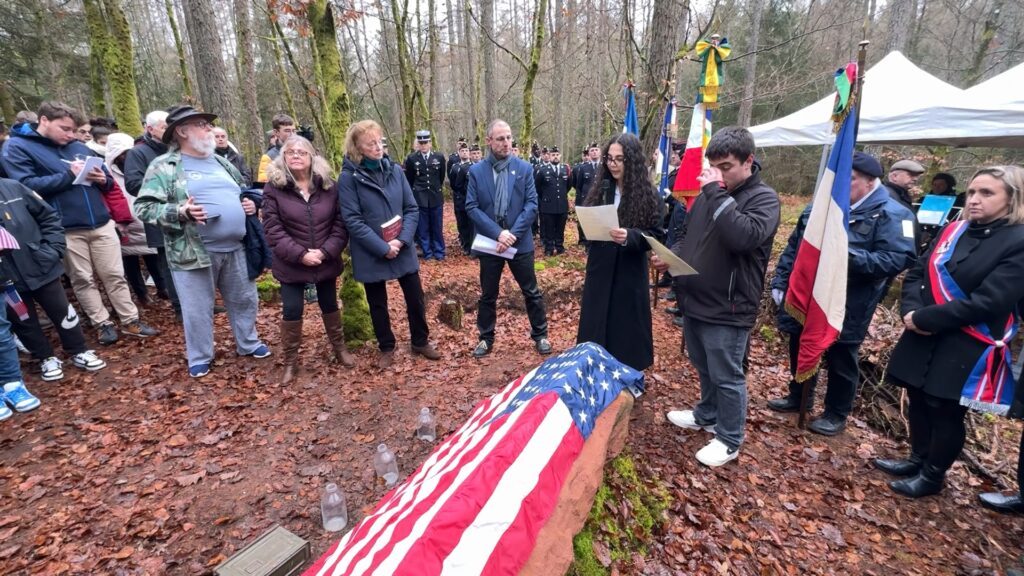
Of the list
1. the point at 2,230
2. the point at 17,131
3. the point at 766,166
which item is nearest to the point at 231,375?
the point at 2,230

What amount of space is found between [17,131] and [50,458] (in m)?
3.40

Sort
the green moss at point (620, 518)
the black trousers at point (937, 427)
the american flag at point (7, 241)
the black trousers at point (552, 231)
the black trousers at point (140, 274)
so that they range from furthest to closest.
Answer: the black trousers at point (552, 231) → the black trousers at point (140, 274) → the american flag at point (7, 241) → the black trousers at point (937, 427) → the green moss at point (620, 518)

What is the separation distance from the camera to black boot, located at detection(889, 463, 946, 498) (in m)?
3.16

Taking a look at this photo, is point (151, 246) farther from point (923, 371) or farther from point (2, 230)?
point (923, 371)

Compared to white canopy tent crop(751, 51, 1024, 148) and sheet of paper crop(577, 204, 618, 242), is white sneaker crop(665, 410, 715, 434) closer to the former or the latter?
sheet of paper crop(577, 204, 618, 242)

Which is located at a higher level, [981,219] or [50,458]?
[981,219]

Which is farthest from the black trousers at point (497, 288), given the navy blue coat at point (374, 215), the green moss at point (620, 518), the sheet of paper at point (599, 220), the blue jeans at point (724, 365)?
the green moss at point (620, 518)

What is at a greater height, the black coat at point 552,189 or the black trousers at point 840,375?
the black coat at point 552,189

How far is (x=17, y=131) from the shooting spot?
4.43m

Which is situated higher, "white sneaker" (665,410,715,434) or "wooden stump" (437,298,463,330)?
"wooden stump" (437,298,463,330)

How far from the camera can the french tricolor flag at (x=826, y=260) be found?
10.8 ft

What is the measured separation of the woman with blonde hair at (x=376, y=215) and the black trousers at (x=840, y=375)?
370 cm

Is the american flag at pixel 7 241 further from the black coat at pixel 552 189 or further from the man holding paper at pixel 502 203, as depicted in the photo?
the black coat at pixel 552 189

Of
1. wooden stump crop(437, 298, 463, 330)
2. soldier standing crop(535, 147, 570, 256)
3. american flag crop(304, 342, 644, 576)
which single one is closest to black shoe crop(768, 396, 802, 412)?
american flag crop(304, 342, 644, 576)
